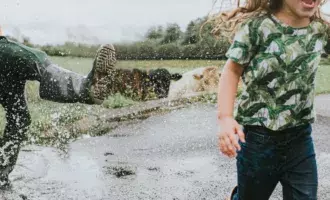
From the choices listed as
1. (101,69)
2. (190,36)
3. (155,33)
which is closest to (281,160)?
(101,69)

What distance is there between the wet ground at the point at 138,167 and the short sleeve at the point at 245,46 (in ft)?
5.50

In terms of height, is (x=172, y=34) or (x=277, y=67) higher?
(x=277, y=67)

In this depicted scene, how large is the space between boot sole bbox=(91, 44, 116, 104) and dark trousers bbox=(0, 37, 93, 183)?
0.21ft

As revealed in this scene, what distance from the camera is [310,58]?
8.07 feet

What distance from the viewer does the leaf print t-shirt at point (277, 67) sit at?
96.2 inches

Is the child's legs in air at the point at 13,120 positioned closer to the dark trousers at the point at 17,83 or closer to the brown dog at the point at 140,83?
the dark trousers at the point at 17,83

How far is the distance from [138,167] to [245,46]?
252 centimetres

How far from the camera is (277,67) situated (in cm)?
245

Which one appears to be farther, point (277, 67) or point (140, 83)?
point (140, 83)

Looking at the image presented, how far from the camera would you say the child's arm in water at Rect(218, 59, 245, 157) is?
2352 mm

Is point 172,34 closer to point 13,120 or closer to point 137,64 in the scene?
point 137,64

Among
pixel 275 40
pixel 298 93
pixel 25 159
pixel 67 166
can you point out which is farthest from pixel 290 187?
pixel 25 159

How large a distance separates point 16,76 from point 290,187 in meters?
2.18

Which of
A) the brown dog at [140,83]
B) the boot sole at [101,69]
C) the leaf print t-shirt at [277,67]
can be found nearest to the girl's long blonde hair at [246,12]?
the leaf print t-shirt at [277,67]
